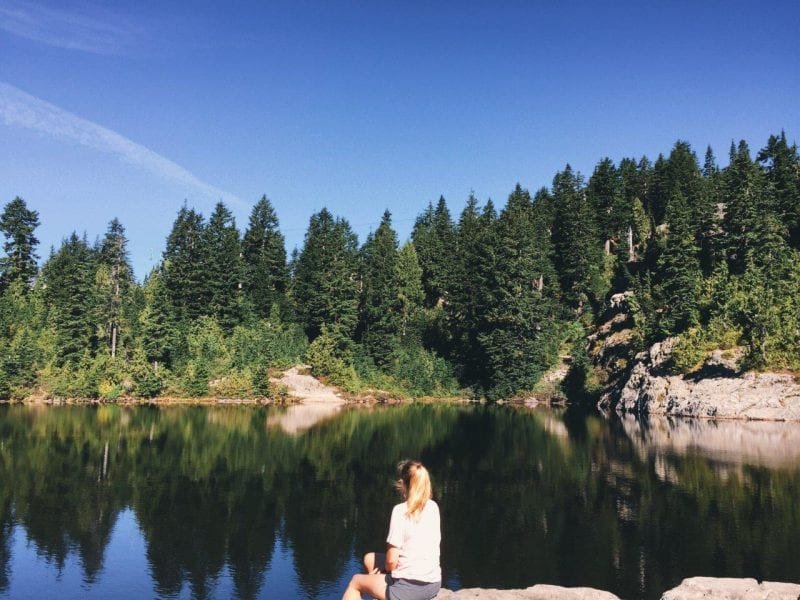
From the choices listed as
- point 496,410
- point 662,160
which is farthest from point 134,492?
point 662,160

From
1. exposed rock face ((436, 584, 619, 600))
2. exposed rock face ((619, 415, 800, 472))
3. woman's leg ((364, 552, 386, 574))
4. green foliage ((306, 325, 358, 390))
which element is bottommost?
exposed rock face ((619, 415, 800, 472))

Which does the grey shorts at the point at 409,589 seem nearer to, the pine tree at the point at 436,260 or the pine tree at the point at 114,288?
the pine tree at the point at 114,288

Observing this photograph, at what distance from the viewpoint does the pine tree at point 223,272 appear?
7862 centimetres

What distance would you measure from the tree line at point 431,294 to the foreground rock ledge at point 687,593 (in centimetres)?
4962

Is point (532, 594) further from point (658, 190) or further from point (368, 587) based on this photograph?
point (658, 190)

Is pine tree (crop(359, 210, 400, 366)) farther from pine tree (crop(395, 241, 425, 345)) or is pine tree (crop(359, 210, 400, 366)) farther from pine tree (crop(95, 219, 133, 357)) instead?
pine tree (crop(95, 219, 133, 357))

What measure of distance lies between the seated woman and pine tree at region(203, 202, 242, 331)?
7269cm

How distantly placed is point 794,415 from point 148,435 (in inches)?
A: 2102

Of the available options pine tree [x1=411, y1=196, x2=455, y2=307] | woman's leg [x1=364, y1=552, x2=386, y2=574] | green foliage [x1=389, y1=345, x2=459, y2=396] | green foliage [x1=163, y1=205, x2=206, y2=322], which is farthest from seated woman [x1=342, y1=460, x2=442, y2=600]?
pine tree [x1=411, y1=196, x2=455, y2=307]

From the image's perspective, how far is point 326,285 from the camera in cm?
7675

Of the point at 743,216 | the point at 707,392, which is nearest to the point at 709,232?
the point at 743,216

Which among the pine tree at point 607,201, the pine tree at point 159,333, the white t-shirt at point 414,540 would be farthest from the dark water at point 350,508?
the pine tree at point 607,201

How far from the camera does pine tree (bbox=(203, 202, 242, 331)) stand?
7862 cm

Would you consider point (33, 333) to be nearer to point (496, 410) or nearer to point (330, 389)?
point (330, 389)
